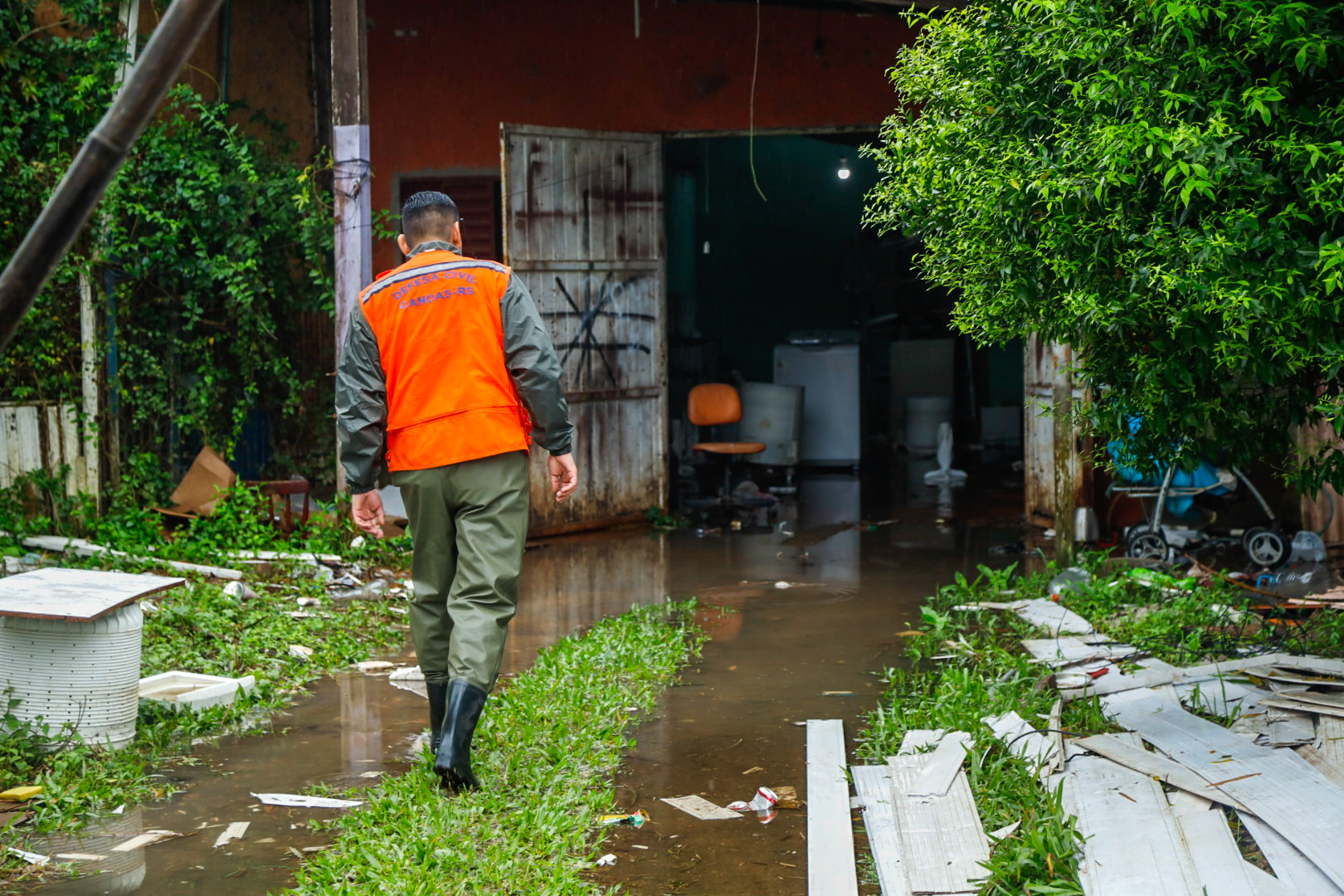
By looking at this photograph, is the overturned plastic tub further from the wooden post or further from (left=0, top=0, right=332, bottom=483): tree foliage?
the wooden post

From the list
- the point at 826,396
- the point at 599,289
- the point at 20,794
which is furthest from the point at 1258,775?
the point at 826,396

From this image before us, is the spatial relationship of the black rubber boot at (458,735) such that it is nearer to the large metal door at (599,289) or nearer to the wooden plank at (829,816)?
the wooden plank at (829,816)

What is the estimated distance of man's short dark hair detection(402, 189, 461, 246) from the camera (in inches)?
155

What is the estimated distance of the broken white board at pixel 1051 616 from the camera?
5.45 m

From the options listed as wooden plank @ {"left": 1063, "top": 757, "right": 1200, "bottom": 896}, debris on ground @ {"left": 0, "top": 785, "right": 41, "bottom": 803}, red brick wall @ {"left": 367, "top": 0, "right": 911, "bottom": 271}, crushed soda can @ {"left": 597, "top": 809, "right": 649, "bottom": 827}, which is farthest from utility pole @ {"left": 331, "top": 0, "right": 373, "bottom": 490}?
wooden plank @ {"left": 1063, "top": 757, "right": 1200, "bottom": 896}

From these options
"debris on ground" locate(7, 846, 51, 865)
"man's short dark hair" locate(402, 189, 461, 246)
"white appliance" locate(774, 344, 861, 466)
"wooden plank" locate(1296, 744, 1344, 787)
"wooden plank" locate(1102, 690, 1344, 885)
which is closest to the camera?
"wooden plank" locate(1102, 690, 1344, 885)

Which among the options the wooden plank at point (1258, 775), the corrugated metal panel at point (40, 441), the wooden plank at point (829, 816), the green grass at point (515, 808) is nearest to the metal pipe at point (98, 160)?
the green grass at point (515, 808)

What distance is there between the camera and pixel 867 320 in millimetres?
16578

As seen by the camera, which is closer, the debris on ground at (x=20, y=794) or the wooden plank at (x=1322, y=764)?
the wooden plank at (x=1322, y=764)

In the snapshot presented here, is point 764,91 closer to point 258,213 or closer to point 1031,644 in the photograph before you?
point 258,213

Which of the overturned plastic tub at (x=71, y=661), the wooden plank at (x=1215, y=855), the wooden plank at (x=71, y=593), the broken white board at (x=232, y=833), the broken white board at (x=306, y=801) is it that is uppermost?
the wooden plank at (x=71, y=593)

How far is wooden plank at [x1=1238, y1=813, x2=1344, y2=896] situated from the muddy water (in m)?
1.11

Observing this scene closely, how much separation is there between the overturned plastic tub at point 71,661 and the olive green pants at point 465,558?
39.6 inches

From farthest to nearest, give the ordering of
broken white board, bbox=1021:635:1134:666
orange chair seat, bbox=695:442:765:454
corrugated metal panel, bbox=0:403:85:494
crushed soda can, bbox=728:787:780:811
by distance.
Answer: orange chair seat, bbox=695:442:765:454, corrugated metal panel, bbox=0:403:85:494, broken white board, bbox=1021:635:1134:666, crushed soda can, bbox=728:787:780:811
